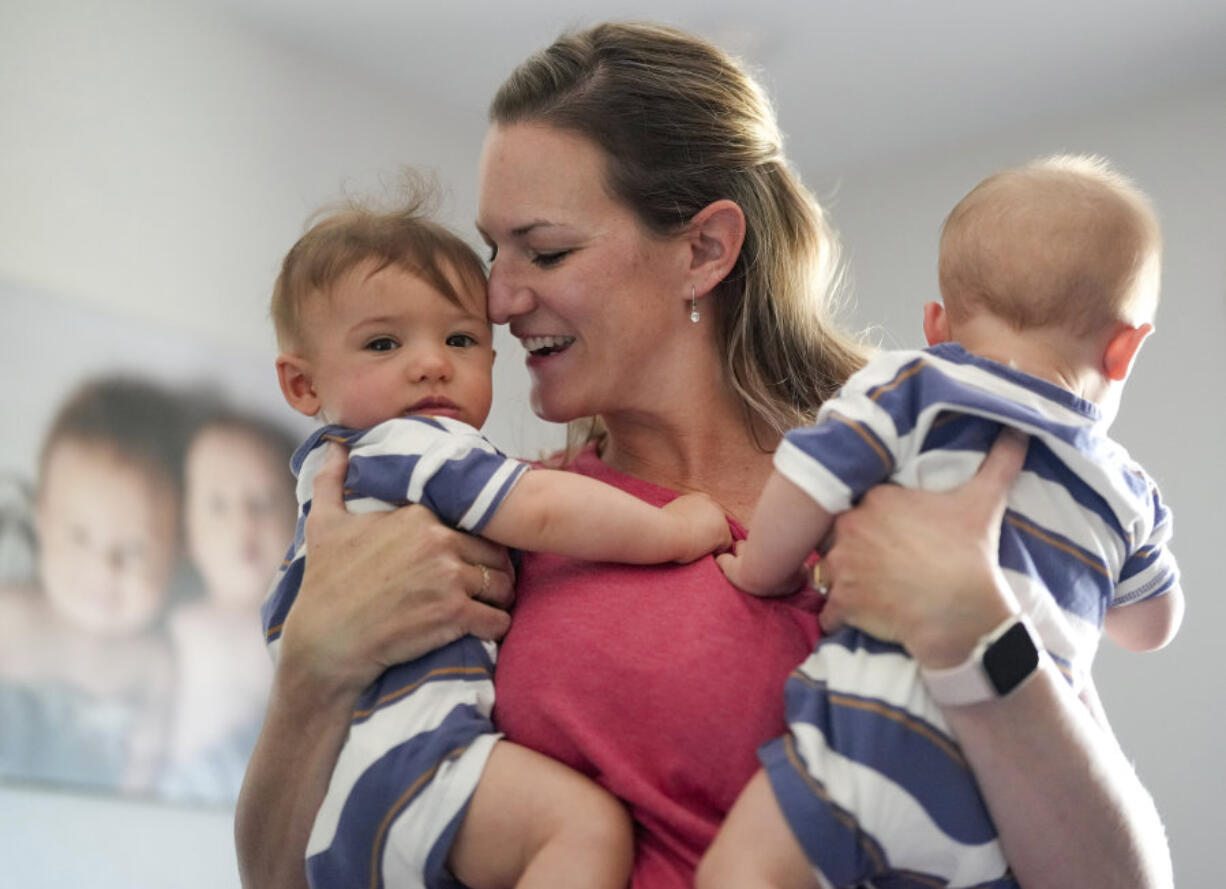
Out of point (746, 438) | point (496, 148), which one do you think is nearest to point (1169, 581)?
point (746, 438)

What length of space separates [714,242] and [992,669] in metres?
0.72

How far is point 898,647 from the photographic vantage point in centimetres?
107

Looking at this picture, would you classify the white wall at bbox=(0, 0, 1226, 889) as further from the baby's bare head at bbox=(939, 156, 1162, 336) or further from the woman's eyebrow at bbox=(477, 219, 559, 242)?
the baby's bare head at bbox=(939, 156, 1162, 336)

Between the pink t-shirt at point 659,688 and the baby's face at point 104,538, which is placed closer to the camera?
the pink t-shirt at point 659,688

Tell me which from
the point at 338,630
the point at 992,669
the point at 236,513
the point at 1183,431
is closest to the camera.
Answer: the point at 992,669

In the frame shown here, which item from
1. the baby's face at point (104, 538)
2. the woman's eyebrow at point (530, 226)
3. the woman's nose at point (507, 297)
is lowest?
the baby's face at point (104, 538)

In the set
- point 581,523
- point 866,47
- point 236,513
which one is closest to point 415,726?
point 581,523

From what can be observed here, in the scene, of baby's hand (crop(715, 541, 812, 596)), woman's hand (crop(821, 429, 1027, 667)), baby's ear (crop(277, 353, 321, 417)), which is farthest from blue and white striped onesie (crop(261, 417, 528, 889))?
woman's hand (crop(821, 429, 1027, 667))

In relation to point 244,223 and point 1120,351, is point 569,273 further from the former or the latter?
point 244,223

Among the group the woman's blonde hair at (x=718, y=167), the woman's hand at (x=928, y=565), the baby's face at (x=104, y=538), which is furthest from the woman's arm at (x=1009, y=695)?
the baby's face at (x=104, y=538)

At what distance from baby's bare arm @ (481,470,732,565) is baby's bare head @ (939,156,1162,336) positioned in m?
0.34

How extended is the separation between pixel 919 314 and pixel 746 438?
2.92m

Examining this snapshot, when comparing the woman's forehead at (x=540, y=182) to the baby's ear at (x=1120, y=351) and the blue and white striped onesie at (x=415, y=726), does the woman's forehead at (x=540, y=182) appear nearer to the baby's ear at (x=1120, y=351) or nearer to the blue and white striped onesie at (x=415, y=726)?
the blue and white striped onesie at (x=415, y=726)

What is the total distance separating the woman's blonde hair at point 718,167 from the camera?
1.52 metres
